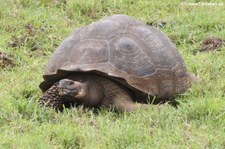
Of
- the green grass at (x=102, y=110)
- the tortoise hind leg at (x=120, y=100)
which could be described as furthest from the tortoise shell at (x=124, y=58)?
the green grass at (x=102, y=110)

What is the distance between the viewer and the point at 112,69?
17.5ft

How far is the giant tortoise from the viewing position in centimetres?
537

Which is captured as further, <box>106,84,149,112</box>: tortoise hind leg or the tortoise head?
<box>106,84,149,112</box>: tortoise hind leg

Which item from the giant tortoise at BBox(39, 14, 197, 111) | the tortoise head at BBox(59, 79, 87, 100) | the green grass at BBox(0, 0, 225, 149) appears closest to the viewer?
the green grass at BBox(0, 0, 225, 149)

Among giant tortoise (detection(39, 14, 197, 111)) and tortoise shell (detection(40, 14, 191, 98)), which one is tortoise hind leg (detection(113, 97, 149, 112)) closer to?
giant tortoise (detection(39, 14, 197, 111))

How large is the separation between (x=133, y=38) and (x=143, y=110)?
0.80 meters

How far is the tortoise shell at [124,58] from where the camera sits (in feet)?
17.7

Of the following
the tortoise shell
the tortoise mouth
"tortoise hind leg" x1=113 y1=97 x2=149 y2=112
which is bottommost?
"tortoise hind leg" x1=113 y1=97 x2=149 y2=112

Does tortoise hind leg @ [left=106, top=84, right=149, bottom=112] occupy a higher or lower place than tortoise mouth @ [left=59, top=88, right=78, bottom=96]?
lower

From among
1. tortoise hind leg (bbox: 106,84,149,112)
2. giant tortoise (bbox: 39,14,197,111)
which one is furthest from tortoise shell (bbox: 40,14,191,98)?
tortoise hind leg (bbox: 106,84,149,112)

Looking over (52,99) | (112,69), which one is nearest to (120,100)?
(112,69)

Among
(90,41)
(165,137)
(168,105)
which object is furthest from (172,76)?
(165,137)

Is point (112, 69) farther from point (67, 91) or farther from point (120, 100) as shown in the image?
point (67, 91)

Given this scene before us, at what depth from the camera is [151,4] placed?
944 cm
